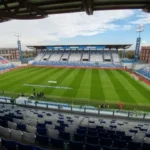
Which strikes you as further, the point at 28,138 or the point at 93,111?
the point at 93,111

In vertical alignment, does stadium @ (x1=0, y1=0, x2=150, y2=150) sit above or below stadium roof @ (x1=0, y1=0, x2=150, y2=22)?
below

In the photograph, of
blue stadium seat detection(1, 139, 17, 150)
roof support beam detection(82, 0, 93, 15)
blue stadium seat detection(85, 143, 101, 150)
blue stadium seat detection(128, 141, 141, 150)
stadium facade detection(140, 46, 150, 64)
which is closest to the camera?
blue stadium seat detection(1, 139, 17, 150)

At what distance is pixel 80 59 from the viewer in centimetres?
5791

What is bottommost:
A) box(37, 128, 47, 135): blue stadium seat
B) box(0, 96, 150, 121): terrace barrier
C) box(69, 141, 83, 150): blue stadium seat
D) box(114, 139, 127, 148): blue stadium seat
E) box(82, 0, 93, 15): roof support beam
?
box(0, 96, 150, 121): terrace barrier

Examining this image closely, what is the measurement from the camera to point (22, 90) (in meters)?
24.3

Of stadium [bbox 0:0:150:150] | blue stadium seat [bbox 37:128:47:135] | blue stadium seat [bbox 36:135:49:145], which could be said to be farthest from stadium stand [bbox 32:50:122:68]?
blue stadium seat [bbox 36:135:49:145]

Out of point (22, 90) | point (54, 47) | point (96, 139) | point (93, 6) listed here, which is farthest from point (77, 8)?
point (54, 47)

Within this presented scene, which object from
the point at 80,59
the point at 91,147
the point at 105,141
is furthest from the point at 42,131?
the point at 80,59

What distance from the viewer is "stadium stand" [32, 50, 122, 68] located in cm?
5314

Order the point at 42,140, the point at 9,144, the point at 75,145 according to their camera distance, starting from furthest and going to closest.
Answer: the point at 42,140
the point at 75,145
the point at 9,144

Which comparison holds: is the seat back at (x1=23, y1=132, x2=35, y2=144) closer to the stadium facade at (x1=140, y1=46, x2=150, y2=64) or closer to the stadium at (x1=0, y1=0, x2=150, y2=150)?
the stadium at (x1=0, y1=0, x2=150, y2=150)

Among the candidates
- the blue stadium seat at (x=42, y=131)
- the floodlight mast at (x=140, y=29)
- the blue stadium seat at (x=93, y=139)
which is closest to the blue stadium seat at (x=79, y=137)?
the blue stadium seat at (x=93, y=139)

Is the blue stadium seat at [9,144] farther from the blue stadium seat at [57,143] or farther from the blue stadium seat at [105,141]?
the blue stadium seat at [105,141]

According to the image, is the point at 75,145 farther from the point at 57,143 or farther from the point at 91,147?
the point at 57,143
